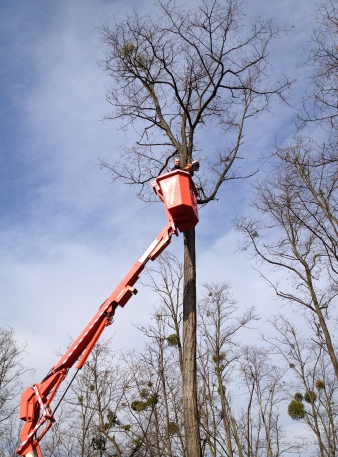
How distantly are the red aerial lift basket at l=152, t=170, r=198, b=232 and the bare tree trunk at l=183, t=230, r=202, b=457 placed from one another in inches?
56.1

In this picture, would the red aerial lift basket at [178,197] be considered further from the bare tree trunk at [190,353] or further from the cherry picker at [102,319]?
the bare tree trunk at [190,353]

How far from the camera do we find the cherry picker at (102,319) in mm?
4562

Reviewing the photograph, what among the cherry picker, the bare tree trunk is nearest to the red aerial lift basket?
the cherry picker

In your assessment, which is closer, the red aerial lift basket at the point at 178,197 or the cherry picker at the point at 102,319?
the cherry picker at the point at 102,319

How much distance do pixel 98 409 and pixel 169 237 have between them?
12819 mm

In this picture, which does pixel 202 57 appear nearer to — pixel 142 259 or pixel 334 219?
pixel 334 219

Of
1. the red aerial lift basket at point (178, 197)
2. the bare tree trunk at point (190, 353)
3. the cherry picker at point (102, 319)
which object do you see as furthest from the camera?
the bare tree trunk at point (190, 353)

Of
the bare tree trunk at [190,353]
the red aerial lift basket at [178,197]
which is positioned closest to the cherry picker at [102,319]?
Answer: the red aerial lift basket at [178,197]

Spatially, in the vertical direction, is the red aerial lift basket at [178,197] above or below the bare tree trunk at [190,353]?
above

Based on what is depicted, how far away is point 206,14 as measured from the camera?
29.7ft

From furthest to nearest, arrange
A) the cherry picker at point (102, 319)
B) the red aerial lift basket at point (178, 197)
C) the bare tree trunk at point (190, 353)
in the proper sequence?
the bare tree trunk at point (190, 353) → the red aerial lift basket at point (178, 197) → the cherry picker at point (102, 319)

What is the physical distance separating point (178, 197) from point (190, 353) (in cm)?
261

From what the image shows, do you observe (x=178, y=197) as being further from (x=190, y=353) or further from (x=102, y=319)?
(x=190, y=353)

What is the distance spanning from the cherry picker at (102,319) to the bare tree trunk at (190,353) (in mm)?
1429
